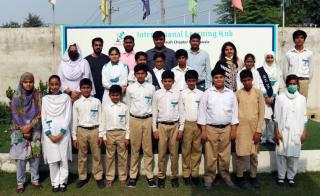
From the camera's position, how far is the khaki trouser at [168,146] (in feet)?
18.2

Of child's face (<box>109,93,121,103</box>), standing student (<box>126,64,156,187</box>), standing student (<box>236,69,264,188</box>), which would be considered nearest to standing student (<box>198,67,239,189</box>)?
standing student (<box>236,69,264,188</box>)

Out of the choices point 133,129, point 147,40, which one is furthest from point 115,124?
point 147,40

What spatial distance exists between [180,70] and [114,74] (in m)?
0.96

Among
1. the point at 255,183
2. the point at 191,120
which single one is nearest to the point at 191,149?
the point at 191,120

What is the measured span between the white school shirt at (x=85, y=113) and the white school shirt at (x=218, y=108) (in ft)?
4.62

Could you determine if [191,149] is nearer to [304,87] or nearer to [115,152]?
[115,152]

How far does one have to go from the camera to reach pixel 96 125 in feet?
18.4

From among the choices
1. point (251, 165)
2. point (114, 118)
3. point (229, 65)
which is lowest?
point (251, 165)

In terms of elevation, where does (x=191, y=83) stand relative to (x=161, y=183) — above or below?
above

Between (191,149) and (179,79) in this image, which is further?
(179,79)

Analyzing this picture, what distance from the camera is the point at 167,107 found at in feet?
18.0

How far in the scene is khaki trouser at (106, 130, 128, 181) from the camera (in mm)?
5578

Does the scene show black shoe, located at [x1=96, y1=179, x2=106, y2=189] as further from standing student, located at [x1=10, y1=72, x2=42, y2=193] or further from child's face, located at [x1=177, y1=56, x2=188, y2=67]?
child's face, located at [x1=177, y1=56, x2=188, y2=67]

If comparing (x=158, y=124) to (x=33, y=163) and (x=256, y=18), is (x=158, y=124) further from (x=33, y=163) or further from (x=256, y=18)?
(x=256, y=18)
